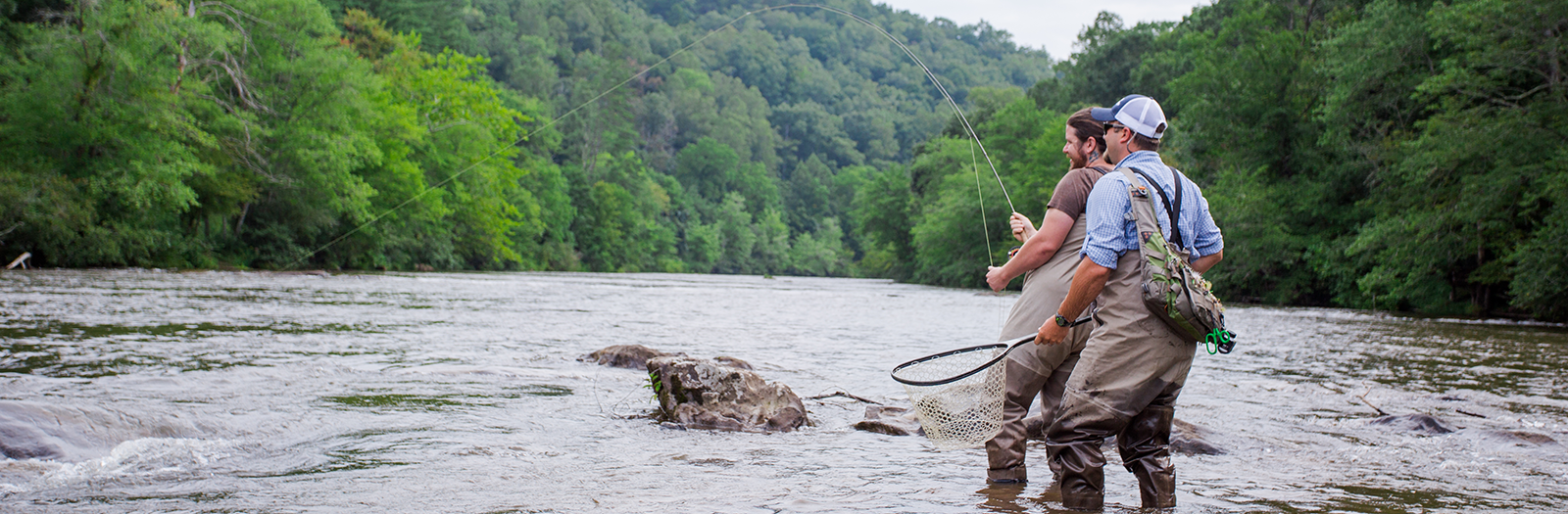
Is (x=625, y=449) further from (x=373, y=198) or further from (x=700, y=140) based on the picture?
(x=700, y=140)

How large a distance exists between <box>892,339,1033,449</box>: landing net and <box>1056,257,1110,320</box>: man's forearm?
0.51 metres

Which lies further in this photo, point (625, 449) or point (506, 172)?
point (506, 172)

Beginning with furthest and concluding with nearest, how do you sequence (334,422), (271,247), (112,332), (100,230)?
(271,247) < (100,230) < (112,332) < (334,422)

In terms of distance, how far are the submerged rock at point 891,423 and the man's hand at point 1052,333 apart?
2227mm

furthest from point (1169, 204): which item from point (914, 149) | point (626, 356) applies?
point (914, 149)

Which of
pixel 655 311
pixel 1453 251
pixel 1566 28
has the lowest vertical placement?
pixel 655 311

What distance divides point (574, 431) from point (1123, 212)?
142 inches

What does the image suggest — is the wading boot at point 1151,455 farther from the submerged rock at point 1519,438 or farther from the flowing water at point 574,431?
the submerged rock at point 1519,438

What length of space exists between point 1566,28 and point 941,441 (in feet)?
74.3

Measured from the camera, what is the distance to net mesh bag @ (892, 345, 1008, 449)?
4.43 m

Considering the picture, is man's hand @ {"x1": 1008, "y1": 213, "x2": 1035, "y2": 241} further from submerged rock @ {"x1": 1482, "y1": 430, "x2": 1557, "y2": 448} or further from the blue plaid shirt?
submerged rock @ {"x1": 1482, "y1": 430, "x2": 1557, "y2": 448}

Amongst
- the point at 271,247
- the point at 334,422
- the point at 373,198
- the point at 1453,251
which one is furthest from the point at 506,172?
the point at 334,422

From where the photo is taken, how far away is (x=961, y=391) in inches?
175

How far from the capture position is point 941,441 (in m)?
4.60
